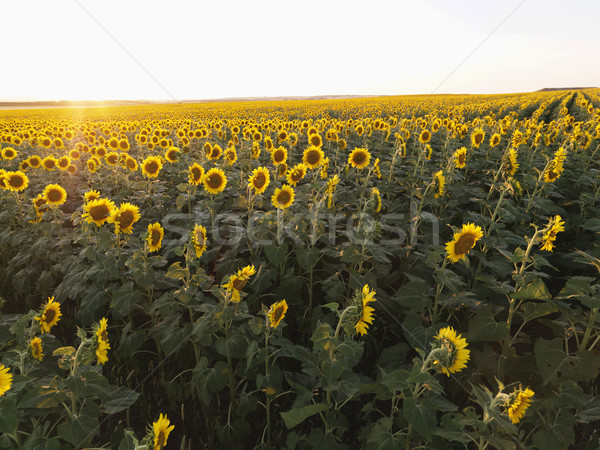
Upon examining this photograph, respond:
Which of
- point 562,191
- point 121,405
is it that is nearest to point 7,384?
point 121,405

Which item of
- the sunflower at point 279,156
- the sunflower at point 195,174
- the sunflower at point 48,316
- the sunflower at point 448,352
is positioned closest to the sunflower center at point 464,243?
the sunflower at point 448,352

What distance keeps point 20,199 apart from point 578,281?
25.3 feet

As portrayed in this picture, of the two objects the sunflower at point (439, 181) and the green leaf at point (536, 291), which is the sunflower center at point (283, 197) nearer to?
the sunflower at point (439, 181)

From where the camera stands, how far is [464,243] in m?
2.93

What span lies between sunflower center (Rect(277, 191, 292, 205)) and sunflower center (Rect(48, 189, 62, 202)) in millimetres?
3532

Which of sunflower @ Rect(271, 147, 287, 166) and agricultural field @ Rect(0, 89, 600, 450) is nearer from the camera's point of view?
agricultural field @ Rect(0, 89, 600, 450)

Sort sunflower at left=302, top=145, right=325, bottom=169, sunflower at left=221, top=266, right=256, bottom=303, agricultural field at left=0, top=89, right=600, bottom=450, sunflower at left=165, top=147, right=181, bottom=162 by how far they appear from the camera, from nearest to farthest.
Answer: agricultural field at left=0, top=89, right=600, bottom=450, sunflower at left=221, top=266, right=256, bottom=303, sunflower at left=302, top=145, right=325, bottom=169, sunflower at left=165, top=147, right=181, bottom=162

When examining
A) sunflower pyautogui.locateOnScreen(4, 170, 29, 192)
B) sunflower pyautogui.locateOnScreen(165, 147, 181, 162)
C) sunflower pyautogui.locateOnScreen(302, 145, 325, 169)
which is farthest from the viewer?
sunflower pyautogui.locateOnScreen(165, 147, 181, 162)

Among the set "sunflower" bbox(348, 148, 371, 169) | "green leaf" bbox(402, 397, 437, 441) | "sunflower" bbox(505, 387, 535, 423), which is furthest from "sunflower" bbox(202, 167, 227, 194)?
"sunflower" bbox(505, 387, 535, 423)

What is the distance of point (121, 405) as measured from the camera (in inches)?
82.8

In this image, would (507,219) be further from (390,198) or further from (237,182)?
(237,182)

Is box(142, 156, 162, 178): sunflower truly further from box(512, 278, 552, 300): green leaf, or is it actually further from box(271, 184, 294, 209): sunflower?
box(512, 278, 552, 300): green leaf

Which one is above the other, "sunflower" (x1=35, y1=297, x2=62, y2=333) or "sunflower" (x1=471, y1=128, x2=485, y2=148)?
"sunflower" (x1=471, y1=128, x2=485, y2=148)

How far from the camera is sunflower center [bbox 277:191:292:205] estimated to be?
14.3ft
